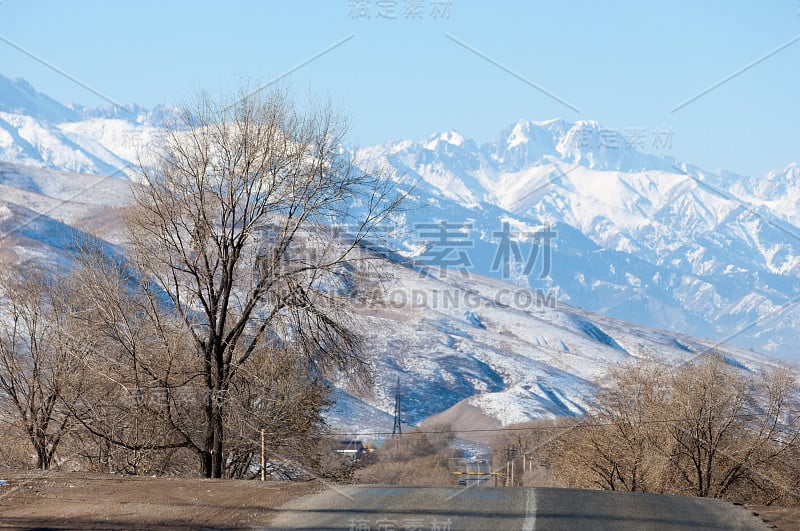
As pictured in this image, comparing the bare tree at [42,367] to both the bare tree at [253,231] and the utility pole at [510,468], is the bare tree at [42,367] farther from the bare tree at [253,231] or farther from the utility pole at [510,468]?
the utility pole at [510,468]

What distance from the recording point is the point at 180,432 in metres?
25.1

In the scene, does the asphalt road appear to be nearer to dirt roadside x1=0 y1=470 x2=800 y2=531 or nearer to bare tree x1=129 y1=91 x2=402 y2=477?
dirt roadside x1=0 y1=470 x2=800 y2=531

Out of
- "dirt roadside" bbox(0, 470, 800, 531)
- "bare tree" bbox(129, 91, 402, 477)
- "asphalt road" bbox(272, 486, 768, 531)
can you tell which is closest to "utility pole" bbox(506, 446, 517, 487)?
"bare tree" bbox(129, 91, 402, 477)

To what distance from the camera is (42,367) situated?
33812 millimetres

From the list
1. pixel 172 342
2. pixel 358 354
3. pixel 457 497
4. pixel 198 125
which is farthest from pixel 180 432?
pixel 457 497

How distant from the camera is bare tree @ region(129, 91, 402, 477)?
24.7 metres

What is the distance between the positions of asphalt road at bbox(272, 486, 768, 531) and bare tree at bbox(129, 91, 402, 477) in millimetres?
9090

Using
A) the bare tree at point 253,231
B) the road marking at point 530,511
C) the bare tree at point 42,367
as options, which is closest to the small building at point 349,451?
the bare tree at point 42,367

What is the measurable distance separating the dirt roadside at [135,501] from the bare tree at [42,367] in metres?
10.7

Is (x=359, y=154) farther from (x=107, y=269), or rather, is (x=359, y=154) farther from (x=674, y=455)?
(x=674, y=455)

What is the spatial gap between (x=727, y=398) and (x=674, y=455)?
3049 millimetres

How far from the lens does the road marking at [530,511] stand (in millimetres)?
12930

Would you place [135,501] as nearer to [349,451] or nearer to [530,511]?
[530,511]

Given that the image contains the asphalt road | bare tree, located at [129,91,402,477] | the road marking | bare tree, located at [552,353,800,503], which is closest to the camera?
the road marking
